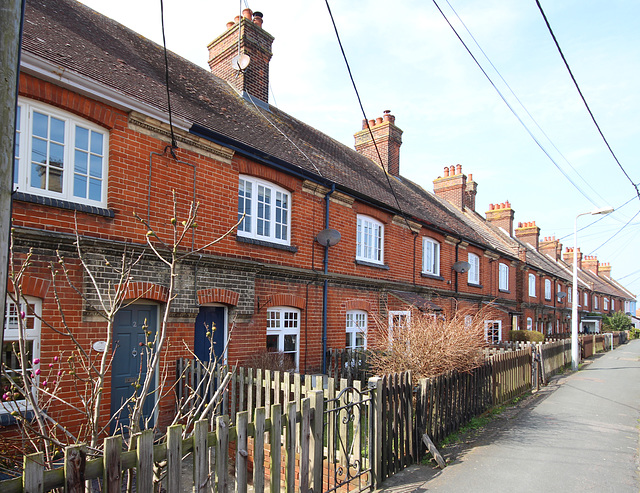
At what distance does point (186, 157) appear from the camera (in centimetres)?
845

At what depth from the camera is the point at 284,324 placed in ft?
34.9

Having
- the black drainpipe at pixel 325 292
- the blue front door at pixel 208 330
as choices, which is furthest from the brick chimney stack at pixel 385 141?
the blue front door at pixel 208 330

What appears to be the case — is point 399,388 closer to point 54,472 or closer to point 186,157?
point 54,472

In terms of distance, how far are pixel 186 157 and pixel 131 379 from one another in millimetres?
3960

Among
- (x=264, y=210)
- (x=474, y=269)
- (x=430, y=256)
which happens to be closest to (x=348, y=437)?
(x=264, y=210)

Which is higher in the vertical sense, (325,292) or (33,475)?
(325,292)

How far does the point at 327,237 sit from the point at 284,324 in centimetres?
237

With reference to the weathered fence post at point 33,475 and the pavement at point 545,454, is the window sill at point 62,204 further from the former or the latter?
the pavement at point 545,454

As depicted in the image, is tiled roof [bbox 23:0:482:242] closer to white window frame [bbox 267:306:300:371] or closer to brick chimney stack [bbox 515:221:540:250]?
white window frame [bbox 267:306:300:371]

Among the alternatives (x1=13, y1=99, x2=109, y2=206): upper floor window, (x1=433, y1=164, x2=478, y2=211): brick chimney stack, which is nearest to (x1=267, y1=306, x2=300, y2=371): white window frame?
(x1=13, y1=99, x2=109, y2=206): upper floor window

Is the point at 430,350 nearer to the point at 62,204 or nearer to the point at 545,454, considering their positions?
the point at 545,454

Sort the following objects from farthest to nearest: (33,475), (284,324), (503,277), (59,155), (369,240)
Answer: (503,277)
(369,240)
(284,324)
(59,155)
(33,475)

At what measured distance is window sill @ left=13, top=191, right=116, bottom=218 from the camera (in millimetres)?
Answer: 6114

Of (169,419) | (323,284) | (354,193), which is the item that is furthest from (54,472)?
(354,193)
